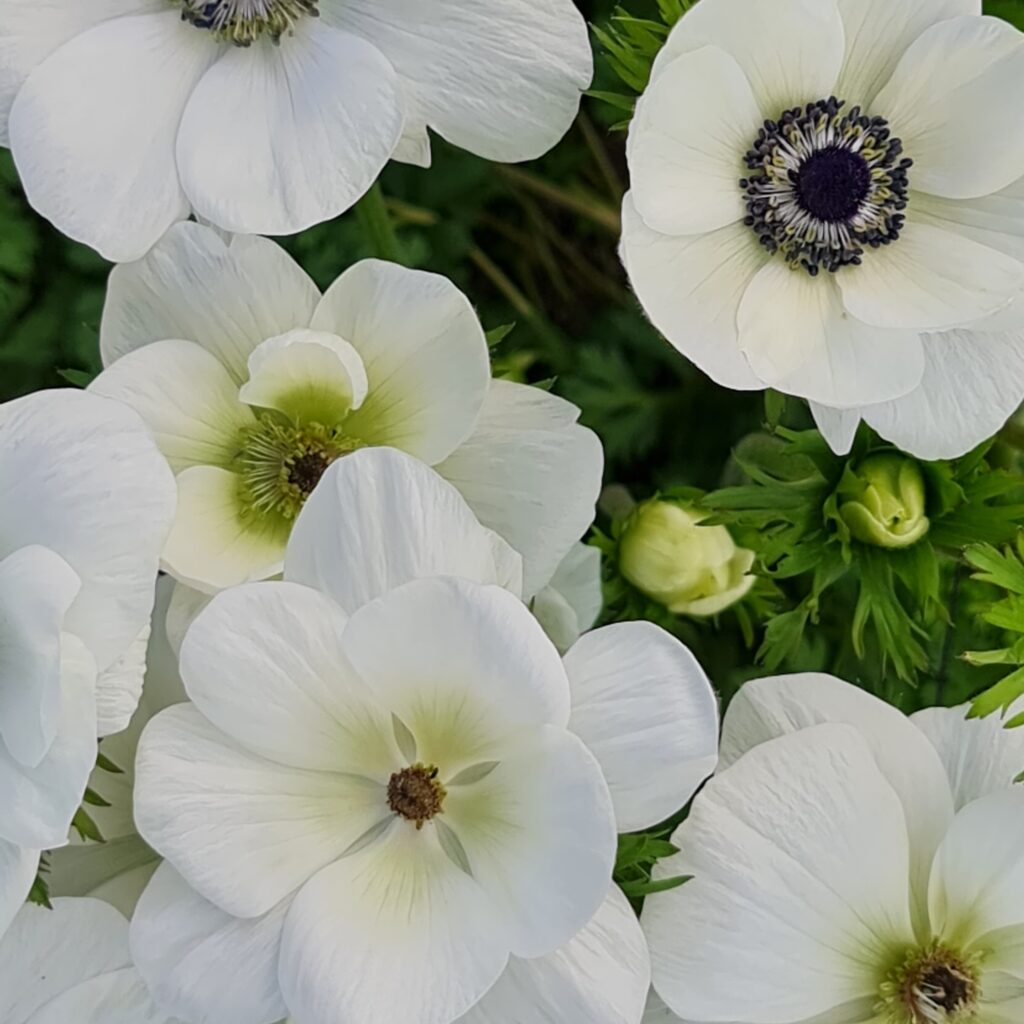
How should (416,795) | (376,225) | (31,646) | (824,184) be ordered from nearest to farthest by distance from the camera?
(31,646), (416,795), (824,184), (376,225)

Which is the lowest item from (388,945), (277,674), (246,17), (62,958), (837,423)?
(62,958)

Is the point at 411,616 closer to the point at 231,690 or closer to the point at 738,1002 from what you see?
the point at 231,690

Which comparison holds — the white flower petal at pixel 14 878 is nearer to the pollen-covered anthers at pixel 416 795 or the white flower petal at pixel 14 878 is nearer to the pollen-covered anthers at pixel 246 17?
the pollen-covered anthers at pixel 416 795

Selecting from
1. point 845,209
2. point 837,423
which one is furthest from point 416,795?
point 845,209

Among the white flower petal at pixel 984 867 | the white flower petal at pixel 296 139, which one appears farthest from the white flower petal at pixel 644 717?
the white flower petal at pixel 296 139

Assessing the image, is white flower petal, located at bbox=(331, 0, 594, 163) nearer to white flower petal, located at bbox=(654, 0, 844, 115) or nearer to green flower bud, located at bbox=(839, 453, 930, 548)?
white flower petal, located at bbox=(654, 0, 844, 115)

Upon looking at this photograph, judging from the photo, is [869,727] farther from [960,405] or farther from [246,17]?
[246,17]

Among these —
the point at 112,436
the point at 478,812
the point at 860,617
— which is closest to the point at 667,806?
the point at 478,812
